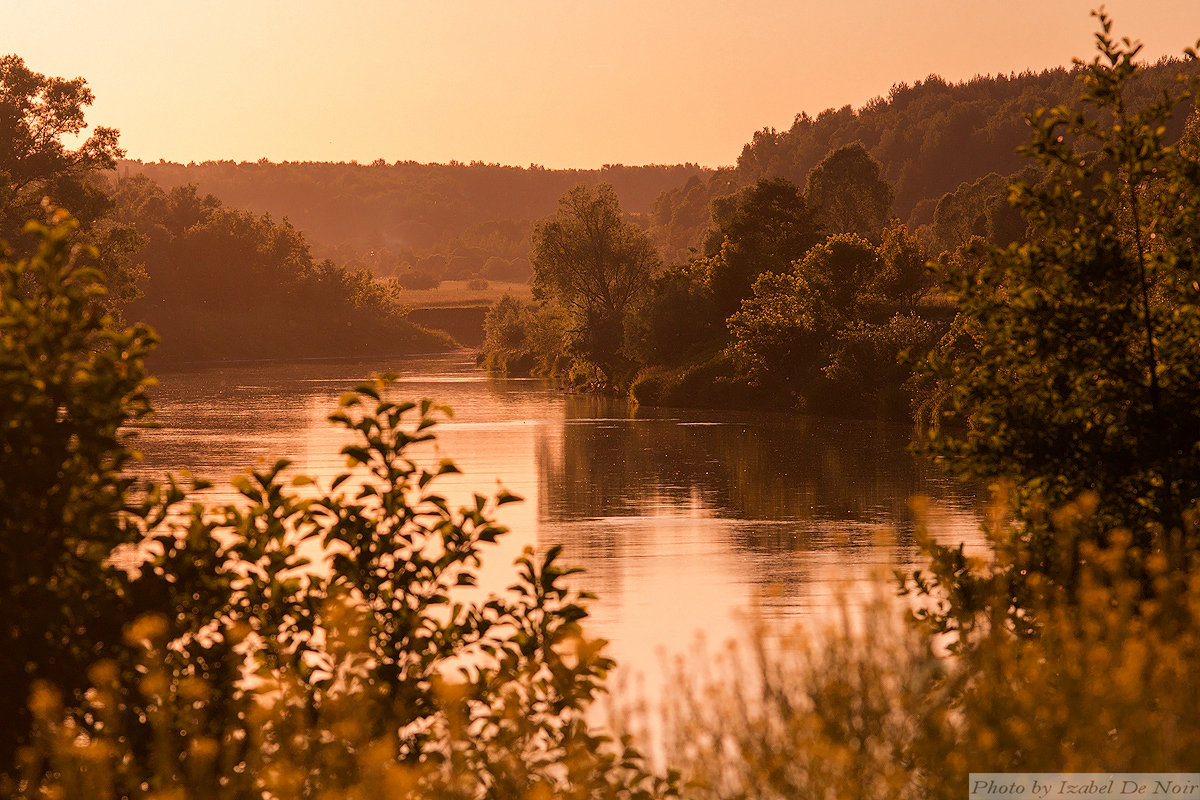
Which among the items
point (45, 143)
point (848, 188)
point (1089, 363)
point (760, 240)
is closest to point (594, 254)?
point (760, 240)

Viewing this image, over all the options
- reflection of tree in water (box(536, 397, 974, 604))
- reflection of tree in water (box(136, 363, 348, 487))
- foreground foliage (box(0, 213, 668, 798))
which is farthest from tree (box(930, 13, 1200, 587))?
reflection of tree in water (box(136, 363, 348, 487))

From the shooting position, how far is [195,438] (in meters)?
47.0

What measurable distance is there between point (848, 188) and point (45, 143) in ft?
222

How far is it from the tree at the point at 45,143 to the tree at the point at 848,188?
62486 mm

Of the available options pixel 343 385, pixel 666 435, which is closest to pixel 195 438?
pixel 666 435

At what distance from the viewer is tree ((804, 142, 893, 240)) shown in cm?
11738

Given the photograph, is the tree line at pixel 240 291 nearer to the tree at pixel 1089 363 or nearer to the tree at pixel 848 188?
the tree at pixel 848 188

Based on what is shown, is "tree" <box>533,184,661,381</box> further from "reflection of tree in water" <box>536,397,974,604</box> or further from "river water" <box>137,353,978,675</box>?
"reflection of tree in water" <box>536,397,974,604</box>

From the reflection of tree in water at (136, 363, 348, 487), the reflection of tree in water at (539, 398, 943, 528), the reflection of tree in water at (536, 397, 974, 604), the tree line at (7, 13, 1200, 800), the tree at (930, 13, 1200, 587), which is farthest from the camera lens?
the reflection of tree in water at (136, 363, 348, 487)

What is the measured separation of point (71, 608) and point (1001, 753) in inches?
176

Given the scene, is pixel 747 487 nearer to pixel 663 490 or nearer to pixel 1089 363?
pixel 663 490

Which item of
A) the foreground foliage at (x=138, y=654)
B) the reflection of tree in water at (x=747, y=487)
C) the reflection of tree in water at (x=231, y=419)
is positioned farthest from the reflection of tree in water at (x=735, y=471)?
the foreground foliage at (x=138, y=654)

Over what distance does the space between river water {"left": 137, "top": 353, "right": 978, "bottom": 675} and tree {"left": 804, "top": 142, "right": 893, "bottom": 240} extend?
179 feet

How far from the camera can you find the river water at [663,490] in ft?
60.1
